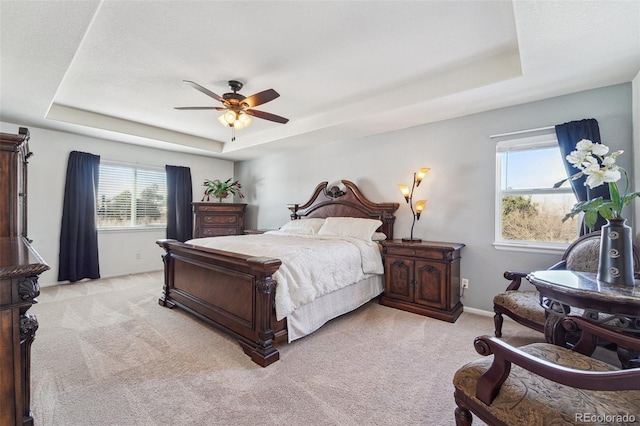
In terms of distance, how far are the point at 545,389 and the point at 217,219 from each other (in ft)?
18.4

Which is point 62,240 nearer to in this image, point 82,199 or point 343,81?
point 82,199

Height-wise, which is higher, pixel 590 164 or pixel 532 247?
pixel 590 164

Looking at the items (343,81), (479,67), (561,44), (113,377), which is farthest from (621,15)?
(113,377)

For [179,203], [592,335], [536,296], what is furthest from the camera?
[179,203]

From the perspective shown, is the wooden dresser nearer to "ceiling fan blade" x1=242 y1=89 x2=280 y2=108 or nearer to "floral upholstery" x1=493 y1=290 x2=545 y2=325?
"ceiling fan blade" x1=242 y1=89 x2=280 y2=108

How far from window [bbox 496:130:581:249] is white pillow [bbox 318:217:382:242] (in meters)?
1.48

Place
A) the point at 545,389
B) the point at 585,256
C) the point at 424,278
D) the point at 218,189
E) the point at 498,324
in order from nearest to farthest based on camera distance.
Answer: the point at 545,389, the point at 585,256, the point at 498,324, the point at 424,278, the point at 218,189

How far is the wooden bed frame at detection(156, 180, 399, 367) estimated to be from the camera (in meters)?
2.24

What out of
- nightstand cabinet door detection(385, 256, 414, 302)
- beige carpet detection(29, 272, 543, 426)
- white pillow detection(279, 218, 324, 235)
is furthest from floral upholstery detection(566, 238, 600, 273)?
white pillow detection(279, 218, 324, 235)

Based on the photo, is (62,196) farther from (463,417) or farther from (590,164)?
(590,164)

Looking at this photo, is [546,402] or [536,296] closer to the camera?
[546,402]

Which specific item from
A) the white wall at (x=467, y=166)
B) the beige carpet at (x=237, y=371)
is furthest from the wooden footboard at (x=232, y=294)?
the white wall at (x=467, y=166)

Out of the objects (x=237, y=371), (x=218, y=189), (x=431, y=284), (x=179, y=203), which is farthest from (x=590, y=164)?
(x=179, y=203)

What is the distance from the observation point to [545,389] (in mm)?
1124
